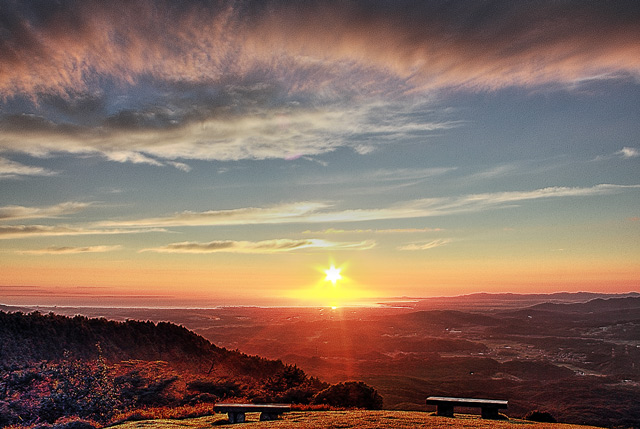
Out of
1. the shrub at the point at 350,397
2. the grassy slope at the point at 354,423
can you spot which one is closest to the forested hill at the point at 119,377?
the shrub at the point at 350,397

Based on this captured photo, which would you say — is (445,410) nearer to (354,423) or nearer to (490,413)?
(490,413)

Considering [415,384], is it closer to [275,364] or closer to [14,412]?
[275,364]

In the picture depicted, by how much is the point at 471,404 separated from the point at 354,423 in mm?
5472

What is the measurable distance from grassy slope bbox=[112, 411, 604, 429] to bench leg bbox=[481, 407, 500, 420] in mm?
352

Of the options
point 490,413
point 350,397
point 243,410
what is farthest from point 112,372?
point 490,413

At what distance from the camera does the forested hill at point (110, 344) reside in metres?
36.8

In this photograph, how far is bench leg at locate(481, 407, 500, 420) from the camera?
62.3ft

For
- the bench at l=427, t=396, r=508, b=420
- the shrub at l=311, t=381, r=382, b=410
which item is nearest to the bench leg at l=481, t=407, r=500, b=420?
the bench at l=427, t=396, r=508, b=420

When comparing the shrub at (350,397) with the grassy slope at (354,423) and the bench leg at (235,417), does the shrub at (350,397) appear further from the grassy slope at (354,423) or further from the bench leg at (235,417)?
the bench leg at (235,417)

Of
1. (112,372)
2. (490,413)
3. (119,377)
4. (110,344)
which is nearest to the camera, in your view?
(490,413)

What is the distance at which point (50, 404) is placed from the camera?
84.5ft

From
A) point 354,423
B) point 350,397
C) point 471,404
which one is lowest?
point 350,397

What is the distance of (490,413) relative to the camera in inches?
756

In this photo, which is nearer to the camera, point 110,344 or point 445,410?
point 445,410
